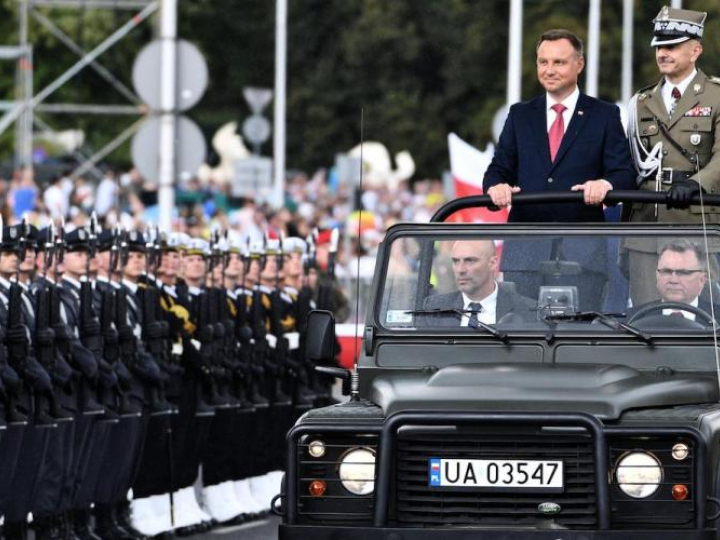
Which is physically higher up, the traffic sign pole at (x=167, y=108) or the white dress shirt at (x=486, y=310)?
the traffic sign pole at (x=167, y=108)

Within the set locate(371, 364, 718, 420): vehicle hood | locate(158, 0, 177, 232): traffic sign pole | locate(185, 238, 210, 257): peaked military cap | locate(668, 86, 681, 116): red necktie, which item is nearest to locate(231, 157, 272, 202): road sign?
locate(158, 0, 177, 232): traffic sign pole

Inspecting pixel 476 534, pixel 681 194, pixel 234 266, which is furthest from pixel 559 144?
pixel 234 266

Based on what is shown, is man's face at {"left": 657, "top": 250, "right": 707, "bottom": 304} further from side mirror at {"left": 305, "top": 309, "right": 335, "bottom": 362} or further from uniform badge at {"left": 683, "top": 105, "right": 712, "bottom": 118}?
side mirror at {"left": 305, "top": 309, "right": 335, "bottom": 362}

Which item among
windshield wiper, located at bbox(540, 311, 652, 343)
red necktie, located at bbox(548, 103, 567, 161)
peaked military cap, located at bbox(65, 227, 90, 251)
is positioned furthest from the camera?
peaked military cap, located at bbox(65, 227, 90, 251)

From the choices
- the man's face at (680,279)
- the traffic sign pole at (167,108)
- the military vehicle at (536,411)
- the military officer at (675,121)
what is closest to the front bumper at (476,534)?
the military vehicle at (536,411)

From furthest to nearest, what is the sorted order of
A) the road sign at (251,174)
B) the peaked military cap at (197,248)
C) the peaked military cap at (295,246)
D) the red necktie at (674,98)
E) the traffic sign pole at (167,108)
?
the road sign at (251,174)
the traffic sign pole at (167,108)
the peaked military cap at (295,246)
the peaked military cap at (197,248)
the red necktie at (674,98)

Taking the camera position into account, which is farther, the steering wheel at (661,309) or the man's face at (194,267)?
the man's face at (194,267)

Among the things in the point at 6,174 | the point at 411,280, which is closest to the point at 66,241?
the point at 411,280

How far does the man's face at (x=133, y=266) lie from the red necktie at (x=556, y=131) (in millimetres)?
4942

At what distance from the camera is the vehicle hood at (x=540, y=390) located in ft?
32.3

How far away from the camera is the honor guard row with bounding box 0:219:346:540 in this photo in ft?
47.6

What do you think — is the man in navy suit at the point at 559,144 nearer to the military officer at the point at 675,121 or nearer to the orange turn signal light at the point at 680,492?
the military officer at the point at 675,121

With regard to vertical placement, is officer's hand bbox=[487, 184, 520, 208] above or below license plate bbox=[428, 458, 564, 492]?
Result: above

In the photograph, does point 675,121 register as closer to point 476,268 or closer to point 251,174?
point 476,268
